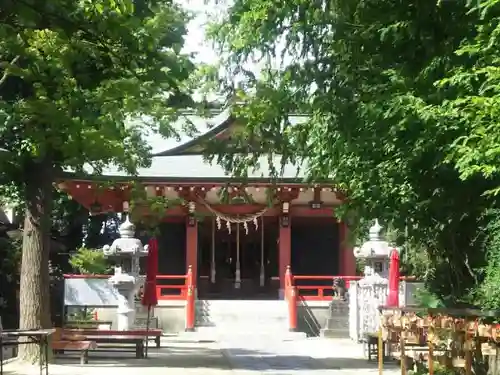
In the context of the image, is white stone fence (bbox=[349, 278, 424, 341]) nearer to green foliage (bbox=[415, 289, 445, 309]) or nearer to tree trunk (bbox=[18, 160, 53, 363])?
green foliage (bbox=[415, 289, 445, 309])

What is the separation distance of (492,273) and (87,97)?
6112 millimetres

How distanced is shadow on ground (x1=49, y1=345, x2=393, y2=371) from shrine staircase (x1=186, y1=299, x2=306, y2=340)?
15.7 feet

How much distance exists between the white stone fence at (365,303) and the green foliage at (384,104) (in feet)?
24.3

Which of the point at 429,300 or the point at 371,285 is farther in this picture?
the point at 371,285

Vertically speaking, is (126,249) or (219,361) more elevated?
(126,249)

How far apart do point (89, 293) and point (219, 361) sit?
7.74 m

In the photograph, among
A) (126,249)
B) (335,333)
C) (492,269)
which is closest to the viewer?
(492,269)

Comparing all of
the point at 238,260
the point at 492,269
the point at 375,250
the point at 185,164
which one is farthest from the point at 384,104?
the point at 238,260

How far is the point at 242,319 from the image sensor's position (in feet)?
75.7

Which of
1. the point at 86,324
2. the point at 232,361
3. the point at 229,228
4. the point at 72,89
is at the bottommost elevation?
the point at 232,361

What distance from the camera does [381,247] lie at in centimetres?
1970

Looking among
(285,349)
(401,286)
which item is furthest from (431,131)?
(401,286)

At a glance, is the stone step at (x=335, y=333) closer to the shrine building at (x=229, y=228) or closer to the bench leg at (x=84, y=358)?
the shrine building at (x=229, y=228)

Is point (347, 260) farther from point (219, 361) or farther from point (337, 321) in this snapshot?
point (219, 361)
